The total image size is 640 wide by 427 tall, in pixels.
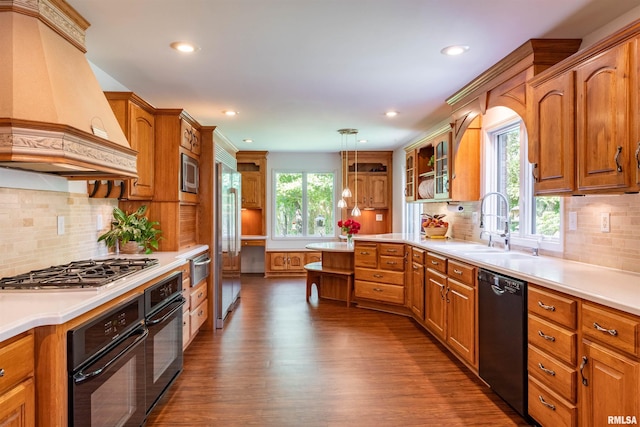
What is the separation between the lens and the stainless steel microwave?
363cm

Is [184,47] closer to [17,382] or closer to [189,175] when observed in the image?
[189,175]

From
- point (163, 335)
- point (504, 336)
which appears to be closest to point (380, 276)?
point (504, 336)

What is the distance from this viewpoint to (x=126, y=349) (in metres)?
1.96

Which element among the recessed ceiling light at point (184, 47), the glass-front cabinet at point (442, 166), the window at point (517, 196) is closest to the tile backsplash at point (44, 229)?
the recessed ceiling light at point (184, 47)

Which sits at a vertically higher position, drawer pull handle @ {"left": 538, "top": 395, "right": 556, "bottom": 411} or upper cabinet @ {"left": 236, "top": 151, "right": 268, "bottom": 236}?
upper cabinet @ {"left": 236, "top": 151, "right": 268, "bottom": 236}

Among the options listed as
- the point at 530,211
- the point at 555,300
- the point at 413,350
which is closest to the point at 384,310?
the point at 413,350

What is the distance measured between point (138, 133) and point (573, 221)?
3.39m

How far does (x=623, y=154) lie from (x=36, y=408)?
2767 millimetres

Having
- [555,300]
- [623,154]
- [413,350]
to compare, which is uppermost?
[623,154]

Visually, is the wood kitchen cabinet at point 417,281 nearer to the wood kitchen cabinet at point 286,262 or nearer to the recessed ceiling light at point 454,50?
the recessed ceiling light at point 454,50

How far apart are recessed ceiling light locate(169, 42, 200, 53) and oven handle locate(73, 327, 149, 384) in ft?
6.19

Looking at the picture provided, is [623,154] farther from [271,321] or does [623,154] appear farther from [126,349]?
[271,321]

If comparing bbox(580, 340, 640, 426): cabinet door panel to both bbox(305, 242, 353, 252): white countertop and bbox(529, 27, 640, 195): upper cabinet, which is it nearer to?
bbox(529, 27, 640, 195): upper cabinet

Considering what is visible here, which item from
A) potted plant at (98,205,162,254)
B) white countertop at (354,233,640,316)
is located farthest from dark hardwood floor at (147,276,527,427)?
potted plant at (98,205,162,254)
